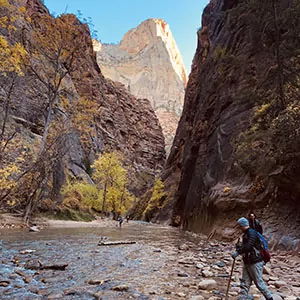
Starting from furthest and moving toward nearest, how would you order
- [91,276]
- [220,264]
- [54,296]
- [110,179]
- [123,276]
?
[110,179] → [220,264] → [123,276] → [91,276] → [54,296]

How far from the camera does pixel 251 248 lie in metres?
4.79

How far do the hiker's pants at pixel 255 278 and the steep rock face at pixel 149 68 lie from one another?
148 metres

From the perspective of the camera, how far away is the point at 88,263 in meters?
7.48

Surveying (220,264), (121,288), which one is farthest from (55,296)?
(220,264)

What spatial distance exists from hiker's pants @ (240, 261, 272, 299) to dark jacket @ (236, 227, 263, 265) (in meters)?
0.09

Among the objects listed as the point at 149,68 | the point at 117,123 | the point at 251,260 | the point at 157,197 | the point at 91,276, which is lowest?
the point at 157,197

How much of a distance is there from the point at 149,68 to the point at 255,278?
181290 millimetres

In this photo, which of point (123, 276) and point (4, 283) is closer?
point (4, 283)

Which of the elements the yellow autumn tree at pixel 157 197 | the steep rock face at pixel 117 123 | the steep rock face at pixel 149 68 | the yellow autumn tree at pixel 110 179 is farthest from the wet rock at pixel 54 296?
the steep rock face at pixel 149 68

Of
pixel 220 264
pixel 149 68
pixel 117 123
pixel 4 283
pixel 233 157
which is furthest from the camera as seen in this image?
pixel 149 68

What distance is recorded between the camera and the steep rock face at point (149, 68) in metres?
166

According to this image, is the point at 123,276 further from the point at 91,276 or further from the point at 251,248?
the point at 251,248

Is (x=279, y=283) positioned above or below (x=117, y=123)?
below

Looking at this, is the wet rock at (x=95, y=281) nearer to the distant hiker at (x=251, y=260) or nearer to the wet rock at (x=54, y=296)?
the wet rock at (x=54, y=296)
